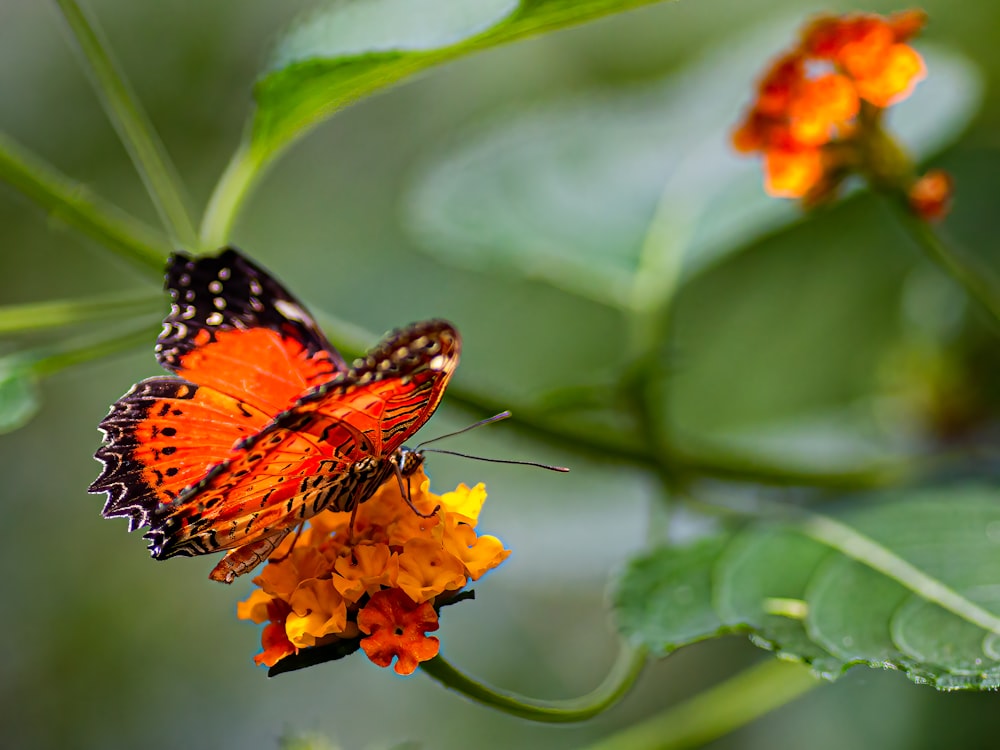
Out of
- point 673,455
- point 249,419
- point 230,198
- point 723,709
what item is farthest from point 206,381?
point 723,709

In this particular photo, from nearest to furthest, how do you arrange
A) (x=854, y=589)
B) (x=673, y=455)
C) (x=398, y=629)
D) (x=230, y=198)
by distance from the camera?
(x=398, y=629), (x=854, y=589), (x=230, y=198), (x=673, y=455)

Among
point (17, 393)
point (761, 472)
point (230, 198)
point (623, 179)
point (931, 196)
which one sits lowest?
point (17, 393)

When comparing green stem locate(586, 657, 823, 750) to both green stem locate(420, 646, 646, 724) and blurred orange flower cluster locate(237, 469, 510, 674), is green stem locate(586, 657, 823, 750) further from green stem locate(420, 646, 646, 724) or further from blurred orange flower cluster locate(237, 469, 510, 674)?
blurred orange flower cluster locate(237, 469, 510, 674)

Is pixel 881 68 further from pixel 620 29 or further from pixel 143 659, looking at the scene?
pixel 143 659

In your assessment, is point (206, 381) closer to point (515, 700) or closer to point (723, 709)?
point (515, 700)

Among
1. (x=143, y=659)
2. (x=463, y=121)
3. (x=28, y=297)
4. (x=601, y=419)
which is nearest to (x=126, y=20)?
(x=28, y=297)

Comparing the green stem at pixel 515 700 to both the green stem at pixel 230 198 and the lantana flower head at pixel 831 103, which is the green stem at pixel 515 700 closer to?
the green stem at pixel 230 198
